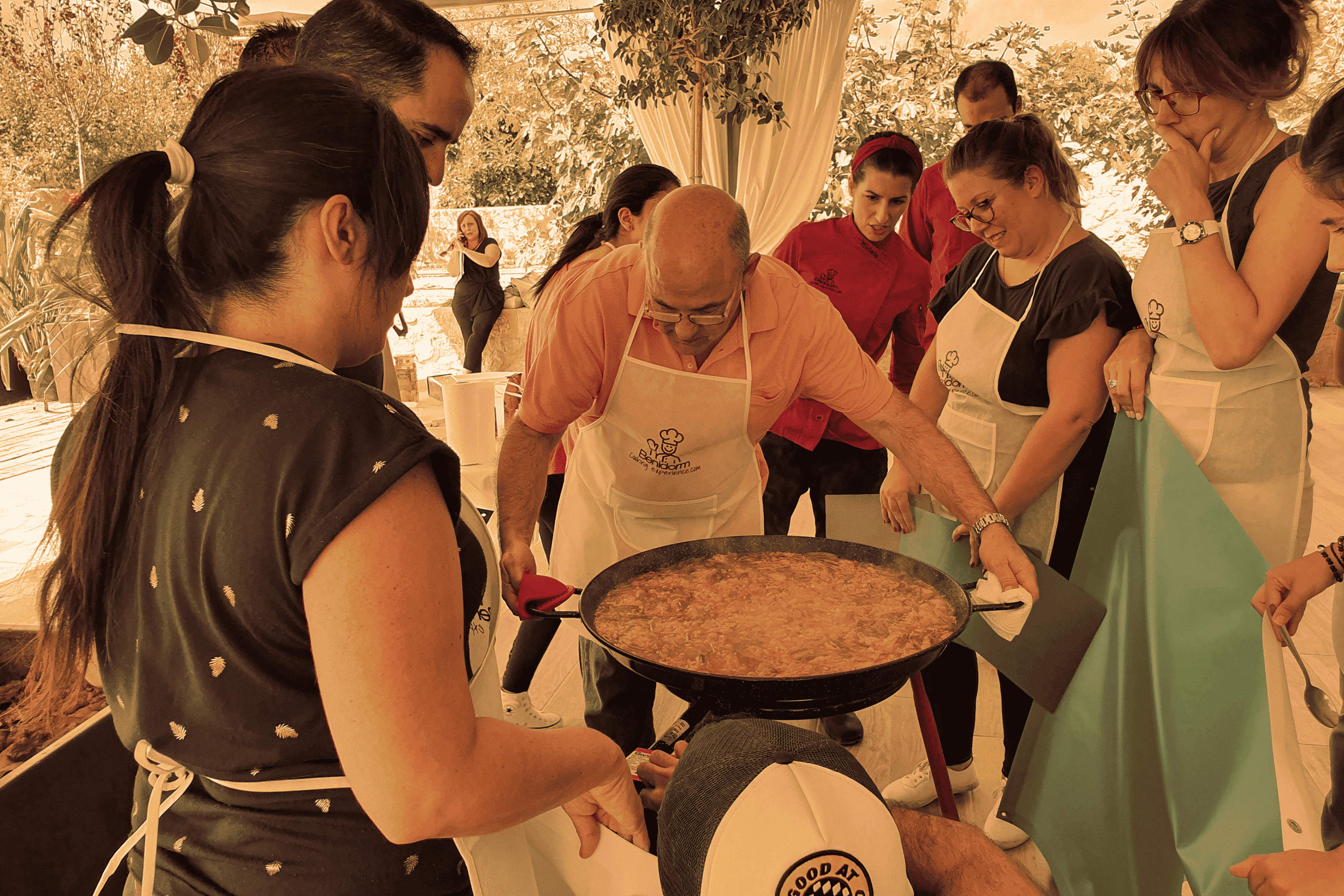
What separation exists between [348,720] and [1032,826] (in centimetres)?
179

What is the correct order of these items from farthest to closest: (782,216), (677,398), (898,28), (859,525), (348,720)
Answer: (898,28)
(782,216)
(859,525)
(677,398)
(348,720)

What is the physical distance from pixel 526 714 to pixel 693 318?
1697 mm

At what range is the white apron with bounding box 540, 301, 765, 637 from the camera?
1926mm

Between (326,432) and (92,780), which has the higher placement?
(326,432)

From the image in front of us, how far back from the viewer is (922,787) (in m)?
2.41

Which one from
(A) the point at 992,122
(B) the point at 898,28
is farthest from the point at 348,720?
(B) the point at 898,28

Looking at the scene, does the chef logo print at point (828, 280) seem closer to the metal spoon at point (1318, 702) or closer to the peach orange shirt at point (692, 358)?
the peach orange shirt at point (692, 358)

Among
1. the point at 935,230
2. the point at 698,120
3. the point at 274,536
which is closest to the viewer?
the point at 274,536

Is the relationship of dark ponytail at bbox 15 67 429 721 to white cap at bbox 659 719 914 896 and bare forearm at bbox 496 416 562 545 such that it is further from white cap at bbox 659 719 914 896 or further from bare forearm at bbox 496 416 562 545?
bare forearm at bbox 496 416 562 545

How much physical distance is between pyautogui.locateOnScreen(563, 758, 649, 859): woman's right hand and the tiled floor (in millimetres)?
653

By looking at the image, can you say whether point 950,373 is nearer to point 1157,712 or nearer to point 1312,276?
point 1312,276

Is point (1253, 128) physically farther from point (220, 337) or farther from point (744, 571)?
point (220, 337)

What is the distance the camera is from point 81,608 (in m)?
0.80

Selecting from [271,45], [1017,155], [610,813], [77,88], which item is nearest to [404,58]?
[271,45]
